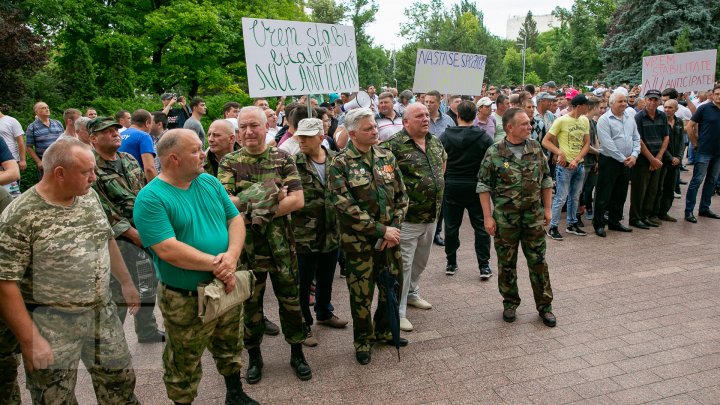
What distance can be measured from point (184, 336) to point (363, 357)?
1646 millimetres

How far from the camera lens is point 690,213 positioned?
333 inches

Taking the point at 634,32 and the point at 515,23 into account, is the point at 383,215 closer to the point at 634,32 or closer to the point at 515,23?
the point at 634,32

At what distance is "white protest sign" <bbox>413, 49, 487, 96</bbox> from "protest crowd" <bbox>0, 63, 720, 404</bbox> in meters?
1.72

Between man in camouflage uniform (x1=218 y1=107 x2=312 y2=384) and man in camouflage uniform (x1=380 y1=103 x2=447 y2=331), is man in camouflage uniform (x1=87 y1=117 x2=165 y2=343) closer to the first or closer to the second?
man in camouflage uniform (x1=218 y1=107 x2=312 y2=384)

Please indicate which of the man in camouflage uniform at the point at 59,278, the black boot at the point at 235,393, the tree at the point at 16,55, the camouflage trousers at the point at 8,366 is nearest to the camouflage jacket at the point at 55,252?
the man in camouflage uniform at the point at 59,278

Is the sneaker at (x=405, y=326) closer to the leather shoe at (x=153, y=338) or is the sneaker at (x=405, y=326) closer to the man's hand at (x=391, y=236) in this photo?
the man's hand at (x=391, y=236)

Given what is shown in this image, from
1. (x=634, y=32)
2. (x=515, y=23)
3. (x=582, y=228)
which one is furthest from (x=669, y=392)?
(x=515, y=23)

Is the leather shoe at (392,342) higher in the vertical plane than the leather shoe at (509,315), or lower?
lower

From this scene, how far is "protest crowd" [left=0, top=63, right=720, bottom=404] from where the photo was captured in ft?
9.02

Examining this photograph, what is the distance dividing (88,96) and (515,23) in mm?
154000

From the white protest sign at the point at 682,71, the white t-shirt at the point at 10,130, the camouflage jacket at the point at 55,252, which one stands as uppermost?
the white protest sign at the point at 682,71

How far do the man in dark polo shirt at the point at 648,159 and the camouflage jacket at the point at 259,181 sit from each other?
6466 millimetres

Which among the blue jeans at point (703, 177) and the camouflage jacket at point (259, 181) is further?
the blue jeans at point (703, 177)

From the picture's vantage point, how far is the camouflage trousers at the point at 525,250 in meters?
4.79
